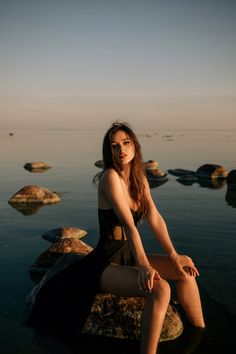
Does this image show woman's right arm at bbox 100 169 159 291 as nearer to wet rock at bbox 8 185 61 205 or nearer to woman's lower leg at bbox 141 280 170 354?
woman's lower leg at bbox 141 280 170 354

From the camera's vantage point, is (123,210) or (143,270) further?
(123,210)

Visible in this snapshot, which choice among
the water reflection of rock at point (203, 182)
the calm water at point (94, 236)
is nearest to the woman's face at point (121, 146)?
the calm water at point (94, 236)

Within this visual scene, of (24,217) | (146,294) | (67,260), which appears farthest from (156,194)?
(146,294)

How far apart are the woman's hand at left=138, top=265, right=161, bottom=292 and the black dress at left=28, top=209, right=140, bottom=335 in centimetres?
68

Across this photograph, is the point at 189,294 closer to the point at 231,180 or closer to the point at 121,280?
the point at 121,280

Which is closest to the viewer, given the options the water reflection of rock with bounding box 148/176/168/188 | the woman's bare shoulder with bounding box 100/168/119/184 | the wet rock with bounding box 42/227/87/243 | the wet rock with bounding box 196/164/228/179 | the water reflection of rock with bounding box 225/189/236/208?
the woman's bare shoulder with bounding box 100/168/119/184

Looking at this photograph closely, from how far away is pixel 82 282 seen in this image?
5.14m

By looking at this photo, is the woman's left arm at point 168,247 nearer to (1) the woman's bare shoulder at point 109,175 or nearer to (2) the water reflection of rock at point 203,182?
(1) the woman's bare shoulder at point 109,175

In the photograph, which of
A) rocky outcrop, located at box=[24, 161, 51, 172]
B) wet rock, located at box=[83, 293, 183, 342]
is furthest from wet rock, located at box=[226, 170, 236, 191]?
wet rock, located at box=[83, 293, 183, 342]

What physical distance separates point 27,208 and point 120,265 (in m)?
10.7

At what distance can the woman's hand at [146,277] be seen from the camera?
439 centimetres

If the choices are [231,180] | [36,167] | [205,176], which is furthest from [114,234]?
[36,167]

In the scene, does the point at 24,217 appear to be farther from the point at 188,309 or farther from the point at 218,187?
the point at 218,187

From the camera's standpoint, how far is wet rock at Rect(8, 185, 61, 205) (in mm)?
15703
